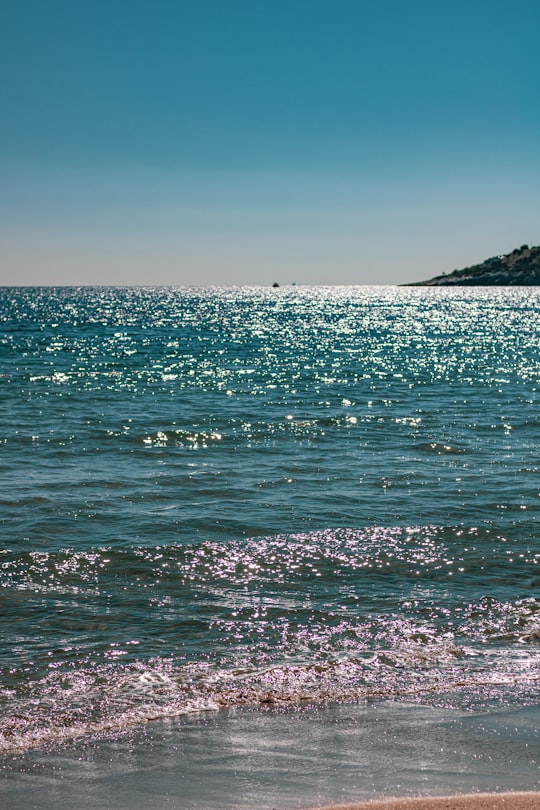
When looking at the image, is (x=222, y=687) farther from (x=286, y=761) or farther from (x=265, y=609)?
(x=265, y=609)

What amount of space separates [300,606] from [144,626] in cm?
264

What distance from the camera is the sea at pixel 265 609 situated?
790 centimetres

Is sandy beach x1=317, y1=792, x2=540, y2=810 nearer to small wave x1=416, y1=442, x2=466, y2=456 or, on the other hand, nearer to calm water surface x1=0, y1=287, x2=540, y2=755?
calm water surface x1=0, y1=287, x2=540, y2=755

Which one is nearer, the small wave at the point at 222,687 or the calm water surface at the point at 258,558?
the small wave at the point at 222,687

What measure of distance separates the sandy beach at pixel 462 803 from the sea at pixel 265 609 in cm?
26

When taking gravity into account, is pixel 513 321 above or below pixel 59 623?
above

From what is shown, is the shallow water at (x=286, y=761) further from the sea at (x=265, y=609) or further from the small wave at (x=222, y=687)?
the small wave at (x=222, y=687)

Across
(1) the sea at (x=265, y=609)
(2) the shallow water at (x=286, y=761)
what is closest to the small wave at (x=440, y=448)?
(1) the sea at (x=265, y=609)

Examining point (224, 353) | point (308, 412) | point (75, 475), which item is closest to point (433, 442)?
point (308, 412)

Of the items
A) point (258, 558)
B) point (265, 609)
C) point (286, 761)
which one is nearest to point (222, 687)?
point (286, 761)

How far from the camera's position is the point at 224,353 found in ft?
240

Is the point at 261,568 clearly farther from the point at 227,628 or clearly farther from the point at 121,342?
the point at 121,342

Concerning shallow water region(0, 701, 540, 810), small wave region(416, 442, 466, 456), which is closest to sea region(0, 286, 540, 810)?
shallow water region(0, 701, 540, 810)

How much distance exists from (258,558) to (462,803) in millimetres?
8662
